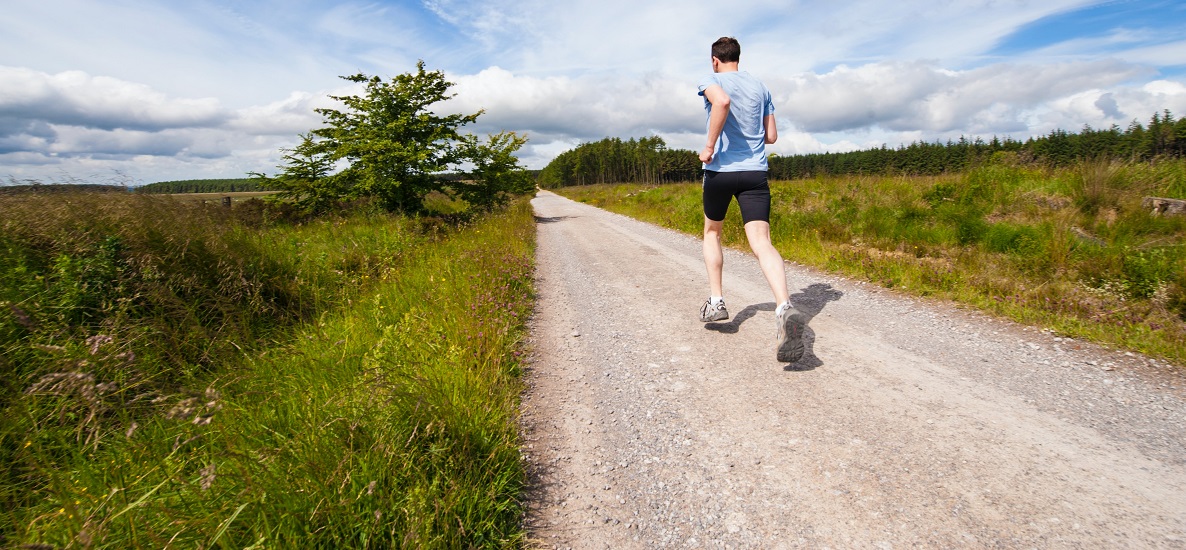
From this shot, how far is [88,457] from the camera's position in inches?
104

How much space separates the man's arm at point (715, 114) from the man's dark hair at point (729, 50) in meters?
0.41

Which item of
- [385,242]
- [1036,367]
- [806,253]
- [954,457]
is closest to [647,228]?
[806,253]

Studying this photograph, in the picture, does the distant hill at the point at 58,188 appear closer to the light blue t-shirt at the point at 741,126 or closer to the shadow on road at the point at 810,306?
the light blue t-shirt at the point at 741,126

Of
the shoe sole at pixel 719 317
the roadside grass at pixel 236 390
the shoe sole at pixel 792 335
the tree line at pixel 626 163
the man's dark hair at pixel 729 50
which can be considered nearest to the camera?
the roadside grass at pixel 236 390

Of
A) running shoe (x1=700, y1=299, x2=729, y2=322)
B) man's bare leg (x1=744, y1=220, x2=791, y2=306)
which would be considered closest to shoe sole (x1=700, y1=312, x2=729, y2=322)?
running shoe (x1=700, y1=299, x2=729, y2=322)

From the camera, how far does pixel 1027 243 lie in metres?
5.49

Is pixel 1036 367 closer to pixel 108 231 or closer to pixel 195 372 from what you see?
pixel 195 372

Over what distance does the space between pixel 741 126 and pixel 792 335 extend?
1.62m

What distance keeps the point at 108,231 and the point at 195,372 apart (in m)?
1.95

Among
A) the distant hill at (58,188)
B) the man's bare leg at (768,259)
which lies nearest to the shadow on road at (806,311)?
the man's bare leg at (768,259)

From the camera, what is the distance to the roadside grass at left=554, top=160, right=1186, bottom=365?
3875mm

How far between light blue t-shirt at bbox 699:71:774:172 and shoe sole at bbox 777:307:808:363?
47.4 inches

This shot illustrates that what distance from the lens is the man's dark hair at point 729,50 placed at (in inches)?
148

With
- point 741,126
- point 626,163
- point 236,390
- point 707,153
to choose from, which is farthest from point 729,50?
point 626,163
